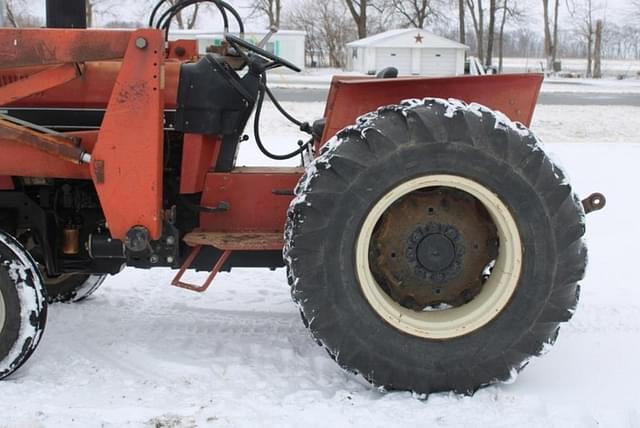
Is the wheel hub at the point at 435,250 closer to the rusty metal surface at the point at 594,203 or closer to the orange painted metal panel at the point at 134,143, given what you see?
the rusty metal surface at the point at 594,203

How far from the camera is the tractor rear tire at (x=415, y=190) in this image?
9.92ft

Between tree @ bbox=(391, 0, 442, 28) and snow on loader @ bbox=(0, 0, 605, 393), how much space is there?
5033 cm

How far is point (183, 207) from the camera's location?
3.71 m

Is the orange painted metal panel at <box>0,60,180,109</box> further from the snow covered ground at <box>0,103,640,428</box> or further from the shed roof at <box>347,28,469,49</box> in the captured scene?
the shed roof at <box>347,28,469,49</box>

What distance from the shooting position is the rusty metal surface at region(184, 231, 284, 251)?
3416 millimetres

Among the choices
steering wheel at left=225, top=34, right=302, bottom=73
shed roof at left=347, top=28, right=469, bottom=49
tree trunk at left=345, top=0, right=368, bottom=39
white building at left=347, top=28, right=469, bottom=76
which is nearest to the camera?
steering wheel at left=225, top=34, right=302, bottom=73

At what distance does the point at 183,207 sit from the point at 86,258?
570 millimetres

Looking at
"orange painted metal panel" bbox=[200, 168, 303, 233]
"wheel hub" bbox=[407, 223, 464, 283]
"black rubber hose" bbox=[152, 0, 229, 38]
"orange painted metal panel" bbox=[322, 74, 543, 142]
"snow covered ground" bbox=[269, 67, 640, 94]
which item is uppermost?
"snow covered ground" bbox=[269, 67, 640, 94]

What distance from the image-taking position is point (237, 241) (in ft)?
11.3

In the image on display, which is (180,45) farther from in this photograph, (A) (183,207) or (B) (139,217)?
(B) (139,217)

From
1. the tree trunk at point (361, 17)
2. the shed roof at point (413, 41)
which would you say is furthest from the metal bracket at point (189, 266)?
the tree trunk at point (361, 17)

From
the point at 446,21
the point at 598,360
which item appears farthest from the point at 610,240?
the point at 446,21

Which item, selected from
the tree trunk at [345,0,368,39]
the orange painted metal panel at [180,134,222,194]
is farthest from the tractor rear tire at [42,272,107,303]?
the tree trunk at [345,0,368,39]

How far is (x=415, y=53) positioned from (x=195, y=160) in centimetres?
4048
